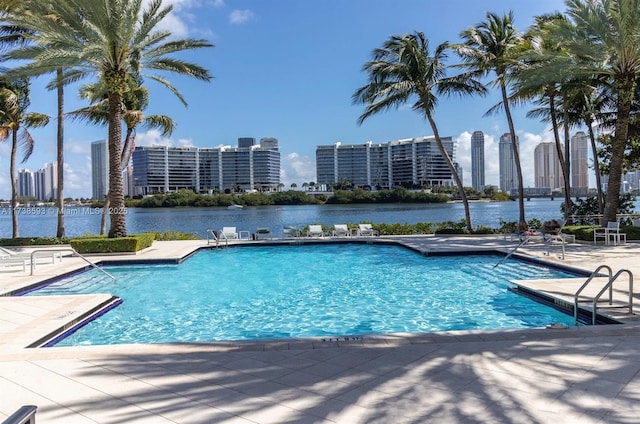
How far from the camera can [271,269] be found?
1328 cm

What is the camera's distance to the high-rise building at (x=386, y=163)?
105562mm

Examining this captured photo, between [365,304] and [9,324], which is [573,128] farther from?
[9,324]

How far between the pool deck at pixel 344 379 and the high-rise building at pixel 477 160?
124 meters

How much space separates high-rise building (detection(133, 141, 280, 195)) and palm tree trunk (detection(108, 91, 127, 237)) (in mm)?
90041

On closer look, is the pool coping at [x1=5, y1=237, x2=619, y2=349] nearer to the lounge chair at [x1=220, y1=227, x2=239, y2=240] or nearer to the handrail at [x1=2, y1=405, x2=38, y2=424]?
the lounge chair at [x1=220, y1=227, x2=239, y2=240]

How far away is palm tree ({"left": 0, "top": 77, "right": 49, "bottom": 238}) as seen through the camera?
1870 cm

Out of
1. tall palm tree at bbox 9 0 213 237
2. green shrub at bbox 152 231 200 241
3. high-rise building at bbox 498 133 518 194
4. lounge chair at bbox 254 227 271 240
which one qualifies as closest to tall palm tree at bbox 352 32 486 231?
lounge chair at bbox 254 227 271 240

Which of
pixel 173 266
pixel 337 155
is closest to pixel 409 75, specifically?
pixel 173 266

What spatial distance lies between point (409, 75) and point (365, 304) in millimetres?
13394

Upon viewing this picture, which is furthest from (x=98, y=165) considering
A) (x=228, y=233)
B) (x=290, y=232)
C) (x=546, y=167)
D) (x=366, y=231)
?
(x=546, y=167)

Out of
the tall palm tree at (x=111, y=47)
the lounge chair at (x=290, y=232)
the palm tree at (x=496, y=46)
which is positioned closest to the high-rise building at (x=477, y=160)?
the palm tree at (x=496, y=46)

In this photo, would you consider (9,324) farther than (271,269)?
No

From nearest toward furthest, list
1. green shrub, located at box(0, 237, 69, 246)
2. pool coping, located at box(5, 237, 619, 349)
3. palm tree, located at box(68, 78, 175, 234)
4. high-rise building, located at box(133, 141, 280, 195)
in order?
pool coping, located at box(5, 237, 619, 349)
green shrub, located at box(0, 237, 69, 246)
palm tree, located at box(68, 78, 175, 234)
high-rise building, located at box(133, 141, 280, 195)

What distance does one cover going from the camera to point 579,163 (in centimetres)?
4906
